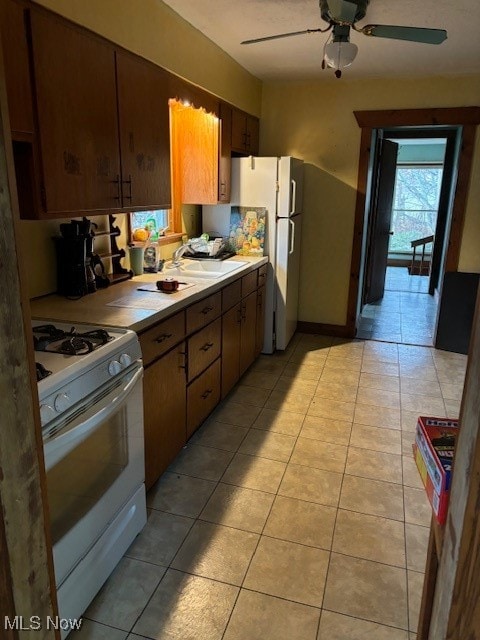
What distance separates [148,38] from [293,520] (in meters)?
2.55

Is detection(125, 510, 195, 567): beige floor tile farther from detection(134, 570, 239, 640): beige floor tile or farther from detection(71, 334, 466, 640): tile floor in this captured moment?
detection(134, 570, 239, 640): beige floor tile

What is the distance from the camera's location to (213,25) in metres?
2.95

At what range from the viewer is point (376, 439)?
288 centimetres

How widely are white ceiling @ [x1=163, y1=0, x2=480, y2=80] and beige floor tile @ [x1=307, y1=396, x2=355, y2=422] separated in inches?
96.3

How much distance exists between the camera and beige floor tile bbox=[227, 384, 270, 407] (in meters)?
3.32

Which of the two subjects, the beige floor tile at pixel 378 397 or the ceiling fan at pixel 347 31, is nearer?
the ceiling fan at pixel 347 31

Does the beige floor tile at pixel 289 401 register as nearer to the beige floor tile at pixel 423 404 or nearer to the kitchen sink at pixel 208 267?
the beige floor tile at pixel 423 404

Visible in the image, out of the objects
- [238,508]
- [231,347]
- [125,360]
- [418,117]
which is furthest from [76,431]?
[418,117]

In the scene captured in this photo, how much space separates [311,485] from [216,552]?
2.19 ft

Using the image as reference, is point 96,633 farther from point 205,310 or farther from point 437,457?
point 205,310

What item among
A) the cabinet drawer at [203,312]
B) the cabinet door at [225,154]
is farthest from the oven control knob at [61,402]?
the cabinet door at [225,154]

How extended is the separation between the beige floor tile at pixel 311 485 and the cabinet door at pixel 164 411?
61 centimetres

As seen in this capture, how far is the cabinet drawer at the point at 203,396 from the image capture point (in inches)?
104

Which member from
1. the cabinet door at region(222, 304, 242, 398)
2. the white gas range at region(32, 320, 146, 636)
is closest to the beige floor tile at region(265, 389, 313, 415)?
the cabinet door at region(222, 304, 242, 398)
